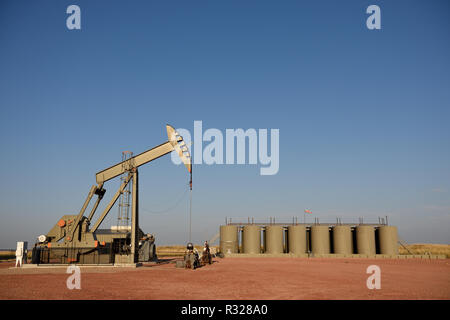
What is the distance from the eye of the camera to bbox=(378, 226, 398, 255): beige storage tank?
1451 inches

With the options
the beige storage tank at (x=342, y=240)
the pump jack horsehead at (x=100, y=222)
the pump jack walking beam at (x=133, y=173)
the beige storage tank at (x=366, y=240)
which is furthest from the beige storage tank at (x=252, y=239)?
the pump jack walking beam at (x=133, y=173)

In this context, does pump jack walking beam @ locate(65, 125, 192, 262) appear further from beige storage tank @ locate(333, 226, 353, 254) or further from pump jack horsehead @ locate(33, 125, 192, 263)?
beige storage tank @ locate(333, 226, 353, 254)

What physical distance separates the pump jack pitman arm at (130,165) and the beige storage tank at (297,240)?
19.4 meters

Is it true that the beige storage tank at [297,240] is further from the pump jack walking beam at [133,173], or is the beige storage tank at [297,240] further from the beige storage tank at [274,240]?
the pump jack walking beam at [133,173]

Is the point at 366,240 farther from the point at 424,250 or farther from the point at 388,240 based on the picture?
the point at 424,250

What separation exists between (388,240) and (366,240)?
2346 mm

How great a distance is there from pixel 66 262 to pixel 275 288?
53.1ft

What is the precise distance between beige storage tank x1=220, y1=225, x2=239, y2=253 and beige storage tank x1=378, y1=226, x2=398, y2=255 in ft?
50.7

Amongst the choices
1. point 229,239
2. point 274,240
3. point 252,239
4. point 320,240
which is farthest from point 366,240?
point 229,239

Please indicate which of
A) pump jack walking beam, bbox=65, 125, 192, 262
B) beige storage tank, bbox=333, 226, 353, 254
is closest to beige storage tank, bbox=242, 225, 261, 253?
beige storage tank, bbox=333, 226, 353, 254

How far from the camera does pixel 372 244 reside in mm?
36844

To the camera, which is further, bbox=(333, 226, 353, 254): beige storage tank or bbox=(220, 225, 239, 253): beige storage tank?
bbox=(220, 225, 239, 253): beige storage tank

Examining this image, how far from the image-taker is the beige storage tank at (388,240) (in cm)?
3684
